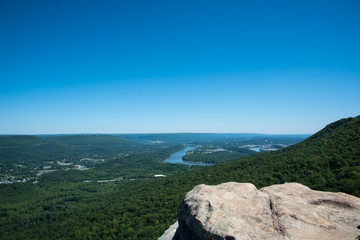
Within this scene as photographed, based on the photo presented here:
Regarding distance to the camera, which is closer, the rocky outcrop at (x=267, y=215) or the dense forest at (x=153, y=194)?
the rocky outcrop at (x=267, y=215)

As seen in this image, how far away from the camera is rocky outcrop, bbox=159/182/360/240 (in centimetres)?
714

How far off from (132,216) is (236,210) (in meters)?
50.1

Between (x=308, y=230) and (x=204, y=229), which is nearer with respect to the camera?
(x=308, y=230)

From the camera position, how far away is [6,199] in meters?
103

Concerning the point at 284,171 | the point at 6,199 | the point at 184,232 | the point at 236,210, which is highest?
the point at 236,210

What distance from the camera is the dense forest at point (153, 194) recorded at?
3431 cm

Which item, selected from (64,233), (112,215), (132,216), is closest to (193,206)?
(132,216)

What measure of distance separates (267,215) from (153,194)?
60664 mm

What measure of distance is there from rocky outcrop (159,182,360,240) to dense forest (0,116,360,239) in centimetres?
1705

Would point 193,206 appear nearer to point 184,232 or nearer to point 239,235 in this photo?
point 184,232

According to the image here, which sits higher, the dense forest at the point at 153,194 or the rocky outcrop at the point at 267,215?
the rocky outcrop at the point at 267,215

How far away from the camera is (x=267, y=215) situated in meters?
8.20

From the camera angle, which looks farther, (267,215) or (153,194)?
(153,194)

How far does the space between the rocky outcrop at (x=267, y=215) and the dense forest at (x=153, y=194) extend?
17054 millimetres
